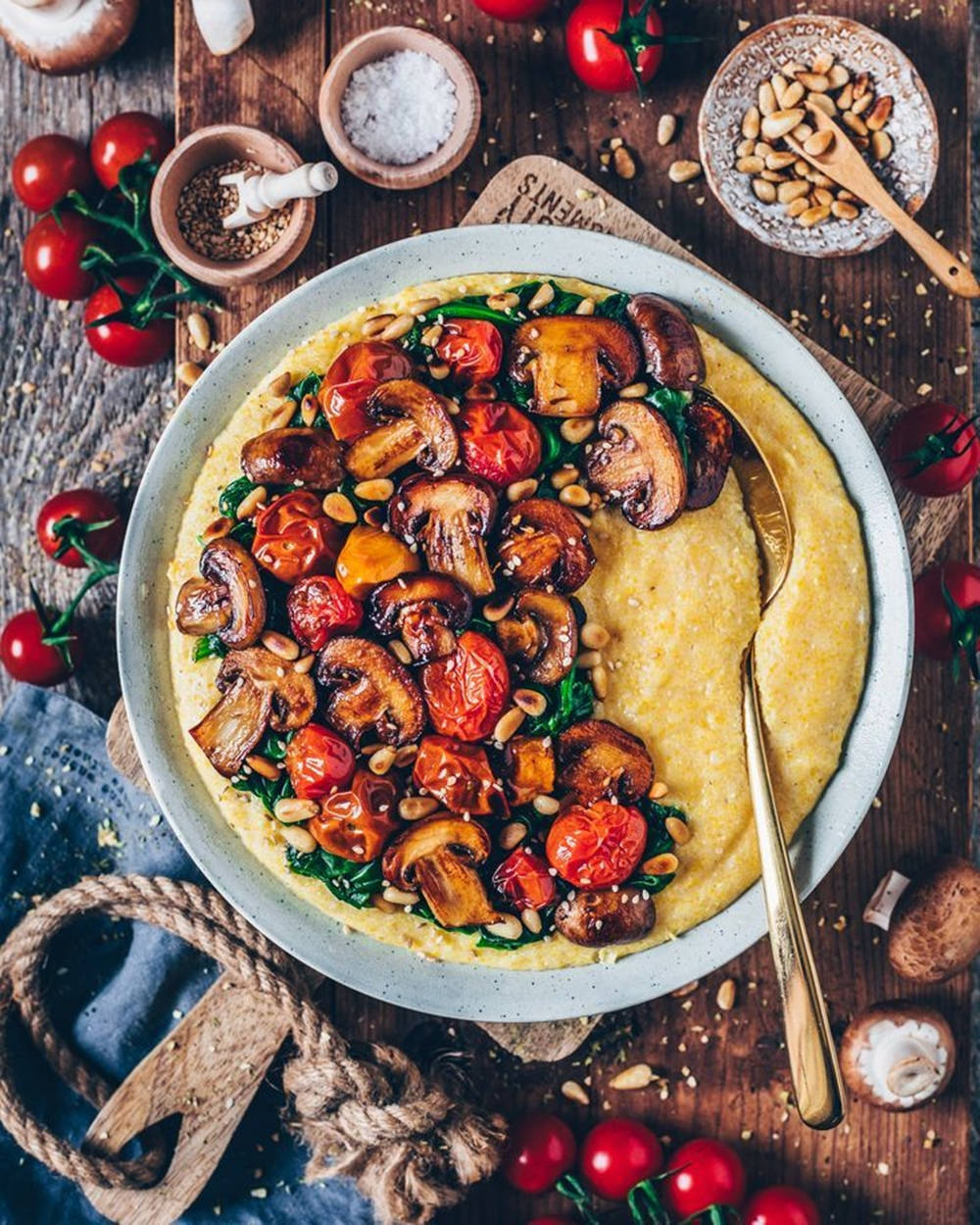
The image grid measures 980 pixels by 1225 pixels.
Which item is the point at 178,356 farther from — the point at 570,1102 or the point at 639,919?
the point at 570,1102

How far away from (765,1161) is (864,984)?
2.69ft

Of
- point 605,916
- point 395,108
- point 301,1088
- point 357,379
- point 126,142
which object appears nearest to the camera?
point 357,379

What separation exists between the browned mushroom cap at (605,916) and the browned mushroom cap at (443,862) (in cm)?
28

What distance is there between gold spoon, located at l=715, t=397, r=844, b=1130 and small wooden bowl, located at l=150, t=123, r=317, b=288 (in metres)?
1.75

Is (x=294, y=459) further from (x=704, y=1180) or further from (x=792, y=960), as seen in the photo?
(x=704, y=1180)

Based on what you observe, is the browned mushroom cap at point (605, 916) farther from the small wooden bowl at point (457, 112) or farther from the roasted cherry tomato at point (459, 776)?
the small wooden bowl at point (457, 112)

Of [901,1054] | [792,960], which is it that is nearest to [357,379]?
[792,960]

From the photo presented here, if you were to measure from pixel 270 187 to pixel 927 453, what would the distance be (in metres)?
2.57

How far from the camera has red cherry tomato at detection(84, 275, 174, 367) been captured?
5.11 metres

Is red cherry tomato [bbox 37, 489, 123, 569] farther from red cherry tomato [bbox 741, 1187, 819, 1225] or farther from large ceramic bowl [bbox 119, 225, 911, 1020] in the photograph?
red cherry tomato [bbox 741, 1187, 819, 1225]

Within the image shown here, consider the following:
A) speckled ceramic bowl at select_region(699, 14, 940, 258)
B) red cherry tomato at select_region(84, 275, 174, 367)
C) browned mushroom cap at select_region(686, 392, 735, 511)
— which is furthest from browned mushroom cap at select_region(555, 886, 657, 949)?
red cherry tomato at select_region(84, 275, 174, 367)

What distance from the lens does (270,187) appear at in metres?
4.63

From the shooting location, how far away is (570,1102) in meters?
5.17

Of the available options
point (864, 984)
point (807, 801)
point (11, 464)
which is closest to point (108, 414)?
point (11, 464)
